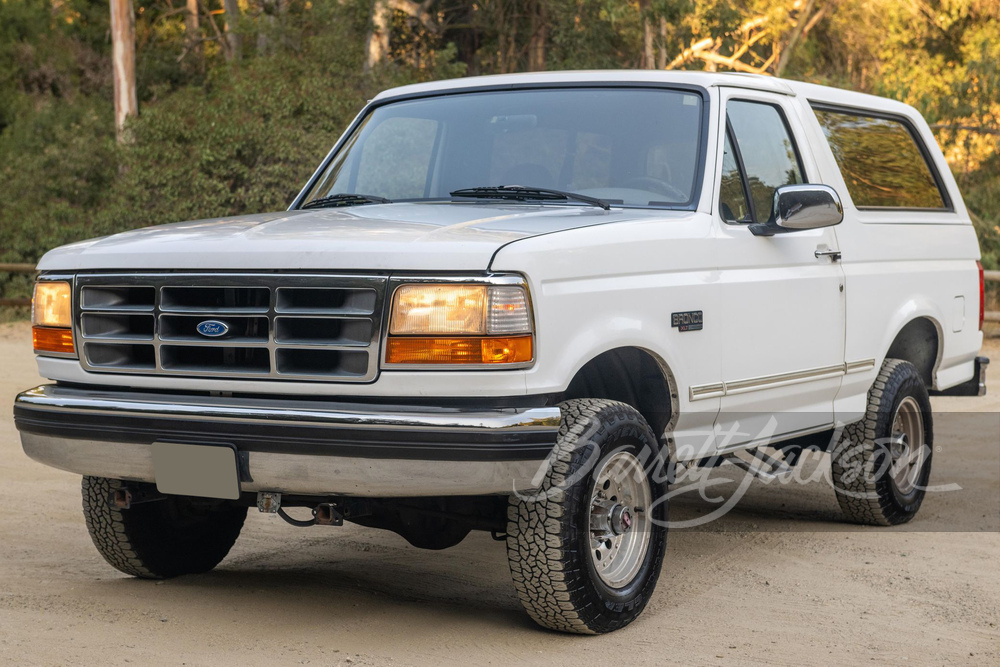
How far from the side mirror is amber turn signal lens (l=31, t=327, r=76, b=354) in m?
2.76

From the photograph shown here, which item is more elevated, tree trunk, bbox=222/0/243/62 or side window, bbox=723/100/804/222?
tree trunk, bbox=222/0/243/62

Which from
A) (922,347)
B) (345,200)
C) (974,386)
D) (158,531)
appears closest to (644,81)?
(345,200)

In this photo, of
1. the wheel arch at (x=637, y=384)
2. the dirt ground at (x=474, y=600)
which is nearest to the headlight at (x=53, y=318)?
the dirt ground at (x=474, y=600)

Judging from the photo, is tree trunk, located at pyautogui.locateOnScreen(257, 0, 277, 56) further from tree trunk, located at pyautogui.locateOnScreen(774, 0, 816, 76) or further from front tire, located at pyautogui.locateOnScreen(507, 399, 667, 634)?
front tire, located at pyautogui.locateOnScreen(507, 399, 667, 634)

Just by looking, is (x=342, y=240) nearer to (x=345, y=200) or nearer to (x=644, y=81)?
(x=345, y=200)

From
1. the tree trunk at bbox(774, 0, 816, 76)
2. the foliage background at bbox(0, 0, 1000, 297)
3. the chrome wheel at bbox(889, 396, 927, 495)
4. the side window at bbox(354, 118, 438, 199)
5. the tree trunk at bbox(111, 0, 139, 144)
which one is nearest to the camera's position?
the side window at bbox(354, 118, 438, 199)

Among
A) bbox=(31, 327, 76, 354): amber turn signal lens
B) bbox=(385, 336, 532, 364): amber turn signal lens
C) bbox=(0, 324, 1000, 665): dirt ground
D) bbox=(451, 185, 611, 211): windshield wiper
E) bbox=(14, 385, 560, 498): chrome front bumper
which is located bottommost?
bbox=(0, 324, 1000, 665): dirt ground

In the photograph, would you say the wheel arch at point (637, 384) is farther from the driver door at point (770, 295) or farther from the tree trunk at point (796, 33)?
the tree trunk at point (796, 33)

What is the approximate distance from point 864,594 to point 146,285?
297cm

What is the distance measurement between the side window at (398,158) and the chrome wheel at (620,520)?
5.28 feet

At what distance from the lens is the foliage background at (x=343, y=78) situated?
18.6 m

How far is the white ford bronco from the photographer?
151 inches

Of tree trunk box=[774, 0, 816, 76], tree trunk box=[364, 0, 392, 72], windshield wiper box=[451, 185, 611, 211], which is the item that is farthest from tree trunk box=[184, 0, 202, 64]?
windshield wiper box=[451, 185, 611, 211]

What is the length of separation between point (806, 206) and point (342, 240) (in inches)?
78.4
